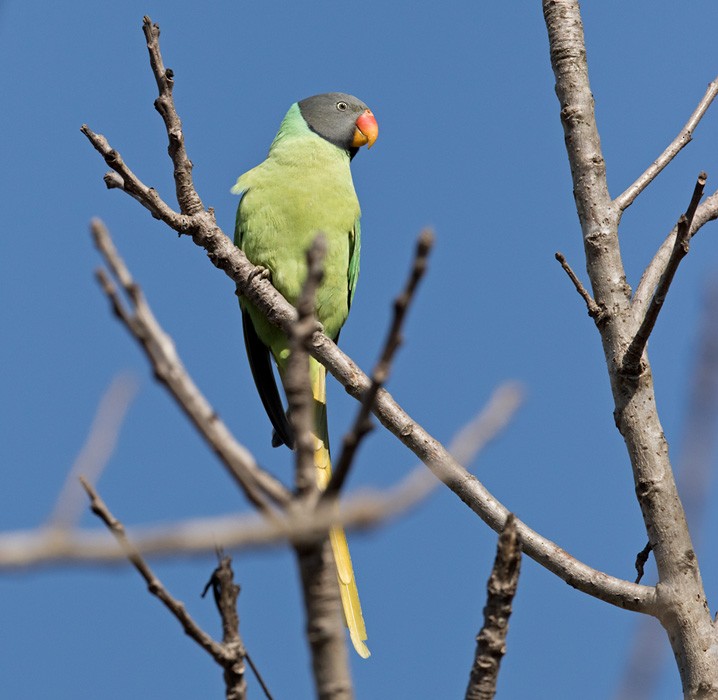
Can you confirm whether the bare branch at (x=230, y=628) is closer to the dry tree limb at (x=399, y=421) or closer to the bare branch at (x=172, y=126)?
the dry tree limb at (x=399, y=421)

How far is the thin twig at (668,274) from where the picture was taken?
7.09ft

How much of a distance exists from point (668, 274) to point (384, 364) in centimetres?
146

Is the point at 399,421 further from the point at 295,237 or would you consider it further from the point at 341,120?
the point at 341,120

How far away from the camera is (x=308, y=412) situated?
968 millimetres

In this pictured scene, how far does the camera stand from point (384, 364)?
37.2 inches

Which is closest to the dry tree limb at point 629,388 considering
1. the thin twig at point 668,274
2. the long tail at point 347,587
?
the thin twig at point 668,274

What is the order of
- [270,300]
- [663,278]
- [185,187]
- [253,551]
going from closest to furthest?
1. [253,551]
2. [663,278]
3. [185,187]
4. [270,300]

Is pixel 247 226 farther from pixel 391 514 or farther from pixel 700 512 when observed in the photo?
pixel 391 514

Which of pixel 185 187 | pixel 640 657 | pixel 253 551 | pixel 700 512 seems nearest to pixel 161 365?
pixel 253 551

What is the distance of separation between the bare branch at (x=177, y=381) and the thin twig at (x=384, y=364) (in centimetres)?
6

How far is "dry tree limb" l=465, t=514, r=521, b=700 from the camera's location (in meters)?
1.21

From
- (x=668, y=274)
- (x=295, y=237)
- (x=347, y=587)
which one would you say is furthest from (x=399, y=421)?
(x=295, y=237)

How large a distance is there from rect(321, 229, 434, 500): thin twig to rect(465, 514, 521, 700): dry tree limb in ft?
1.17

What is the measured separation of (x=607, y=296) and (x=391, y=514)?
6.58 feet
